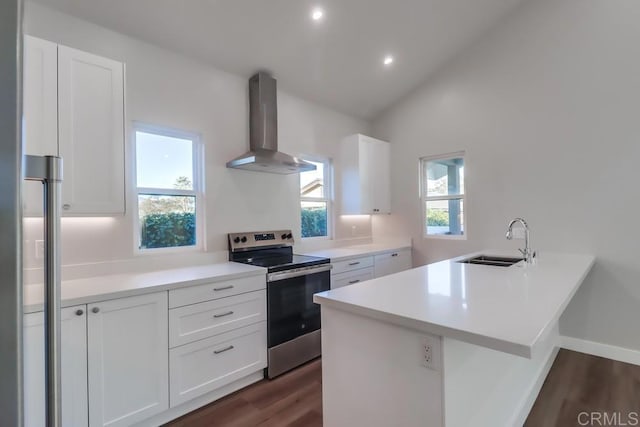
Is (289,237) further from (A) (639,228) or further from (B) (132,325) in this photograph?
(A) (639,228)

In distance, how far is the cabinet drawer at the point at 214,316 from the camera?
6.93 feet

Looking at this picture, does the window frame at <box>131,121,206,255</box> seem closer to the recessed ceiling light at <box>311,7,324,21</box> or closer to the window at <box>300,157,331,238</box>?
the window at <box>300,157,331,238</box>

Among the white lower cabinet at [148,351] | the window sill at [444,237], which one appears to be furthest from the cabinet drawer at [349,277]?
the window sill at [444,237]

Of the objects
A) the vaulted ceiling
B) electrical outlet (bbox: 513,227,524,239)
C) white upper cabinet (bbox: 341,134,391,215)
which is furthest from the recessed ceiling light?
electrical outlet (bbox: 513,227,524,239)

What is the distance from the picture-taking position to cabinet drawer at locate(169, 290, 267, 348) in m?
2.11

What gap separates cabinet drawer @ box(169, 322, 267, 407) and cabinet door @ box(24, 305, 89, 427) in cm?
48

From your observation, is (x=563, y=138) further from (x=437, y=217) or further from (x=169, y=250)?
(x=169, y=250)

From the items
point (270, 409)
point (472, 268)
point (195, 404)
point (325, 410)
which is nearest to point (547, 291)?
point (472, 268)

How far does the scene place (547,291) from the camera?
1.67 meters

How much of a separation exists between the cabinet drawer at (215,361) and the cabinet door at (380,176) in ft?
7.97

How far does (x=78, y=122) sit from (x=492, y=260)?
3430mm

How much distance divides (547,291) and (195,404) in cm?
238

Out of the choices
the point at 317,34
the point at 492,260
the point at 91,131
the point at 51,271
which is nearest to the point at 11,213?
the point at 51,271

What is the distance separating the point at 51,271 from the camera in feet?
1.98
